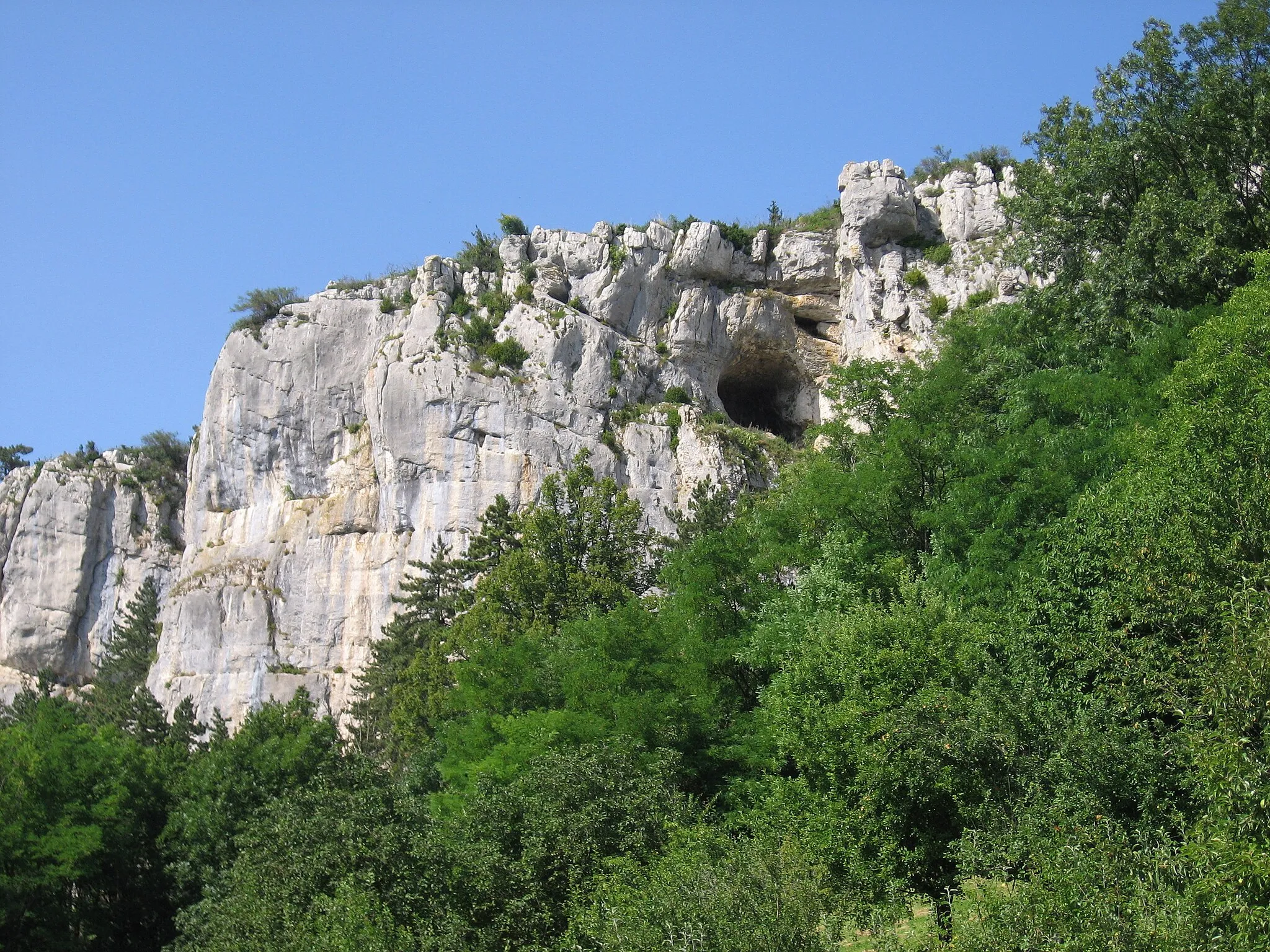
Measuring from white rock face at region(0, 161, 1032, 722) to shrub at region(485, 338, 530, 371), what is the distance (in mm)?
455

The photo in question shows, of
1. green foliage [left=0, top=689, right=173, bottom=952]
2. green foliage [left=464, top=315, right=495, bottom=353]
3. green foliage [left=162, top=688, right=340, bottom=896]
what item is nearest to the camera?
green foliage [left=0, top=689, right=173, bottom=952]

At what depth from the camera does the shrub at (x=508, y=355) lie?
50.1 meters

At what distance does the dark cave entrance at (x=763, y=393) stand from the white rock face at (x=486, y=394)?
0.12m

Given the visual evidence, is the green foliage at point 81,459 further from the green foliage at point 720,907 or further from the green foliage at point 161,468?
the green foliage at point 720,907

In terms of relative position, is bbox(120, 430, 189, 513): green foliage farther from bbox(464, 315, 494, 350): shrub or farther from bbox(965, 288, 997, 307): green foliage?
bbox(965, 288, 997, 307): green foliage

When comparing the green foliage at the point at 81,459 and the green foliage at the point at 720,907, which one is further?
the green foliage at the point at 81,459

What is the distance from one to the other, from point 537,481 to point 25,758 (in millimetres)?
21876

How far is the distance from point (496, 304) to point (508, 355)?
292 centimetres

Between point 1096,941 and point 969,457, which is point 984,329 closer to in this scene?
point 969,457

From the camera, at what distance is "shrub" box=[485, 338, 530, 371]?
164 feet

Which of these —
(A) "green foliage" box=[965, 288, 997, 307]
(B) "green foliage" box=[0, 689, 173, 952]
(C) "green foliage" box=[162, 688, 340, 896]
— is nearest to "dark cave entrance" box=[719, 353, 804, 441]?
(A) "green foliage" box=[965, 288, 997, 307]

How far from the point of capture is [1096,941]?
12.1 m

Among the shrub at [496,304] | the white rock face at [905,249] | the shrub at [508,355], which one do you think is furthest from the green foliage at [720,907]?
the shrub at [496,304]

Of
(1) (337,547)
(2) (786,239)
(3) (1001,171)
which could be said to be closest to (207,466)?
(1) (337,547)
